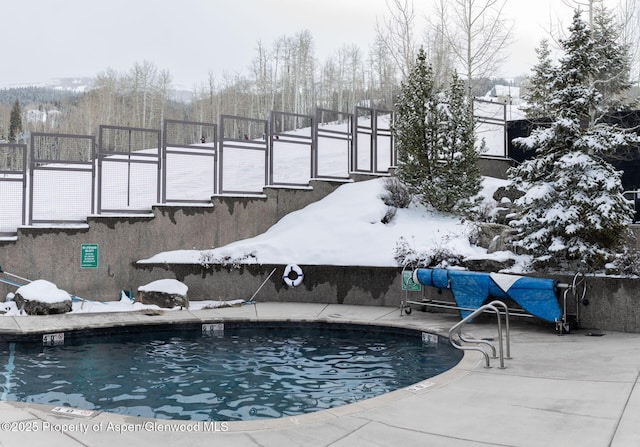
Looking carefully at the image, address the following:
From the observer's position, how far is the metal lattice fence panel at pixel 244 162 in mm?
15758

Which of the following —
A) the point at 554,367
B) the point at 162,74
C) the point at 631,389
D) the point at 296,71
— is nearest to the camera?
the point at 631,389

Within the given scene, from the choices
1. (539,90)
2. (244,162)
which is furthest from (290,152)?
(539,90)

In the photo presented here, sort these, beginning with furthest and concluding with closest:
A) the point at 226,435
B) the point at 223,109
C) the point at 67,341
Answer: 1. the point at 223,109
2. the point at 67,341
3. the point at 226,435

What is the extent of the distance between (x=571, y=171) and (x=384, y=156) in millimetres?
9941

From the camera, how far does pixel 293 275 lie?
1343 cm

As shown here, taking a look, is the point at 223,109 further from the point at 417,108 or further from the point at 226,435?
the point at 226,435

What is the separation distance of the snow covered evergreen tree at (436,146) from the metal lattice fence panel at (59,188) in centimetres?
887

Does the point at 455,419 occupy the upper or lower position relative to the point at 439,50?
lower

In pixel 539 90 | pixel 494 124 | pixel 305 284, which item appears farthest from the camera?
pixel 539 90

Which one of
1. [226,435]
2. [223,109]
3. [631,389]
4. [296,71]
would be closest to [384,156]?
[631,389]

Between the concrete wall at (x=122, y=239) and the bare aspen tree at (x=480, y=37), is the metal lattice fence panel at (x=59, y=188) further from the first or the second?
the bare aspen tree at (x=480, y=37)

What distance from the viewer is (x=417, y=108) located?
16.8 metres

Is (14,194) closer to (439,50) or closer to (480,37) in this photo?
(480,37)

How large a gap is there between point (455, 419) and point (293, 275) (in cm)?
872
